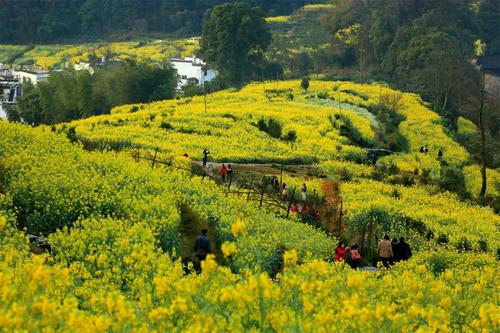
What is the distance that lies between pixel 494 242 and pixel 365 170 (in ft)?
48.5

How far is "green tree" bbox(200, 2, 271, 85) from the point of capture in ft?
297

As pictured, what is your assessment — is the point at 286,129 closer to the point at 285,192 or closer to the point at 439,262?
the point at 285,192

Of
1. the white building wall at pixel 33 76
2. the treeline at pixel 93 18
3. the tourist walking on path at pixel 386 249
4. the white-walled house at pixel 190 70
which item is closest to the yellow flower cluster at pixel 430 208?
the tourist walking on path at pixel 386 249

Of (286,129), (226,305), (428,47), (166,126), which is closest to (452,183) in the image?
(286,129)

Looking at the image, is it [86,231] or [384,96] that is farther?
[384,96]

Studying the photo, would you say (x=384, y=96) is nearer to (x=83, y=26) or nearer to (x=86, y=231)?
(x=86, y=231)

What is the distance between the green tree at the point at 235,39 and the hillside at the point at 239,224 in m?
28.0

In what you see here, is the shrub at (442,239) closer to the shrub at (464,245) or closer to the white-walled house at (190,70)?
the shrub at (464,245)

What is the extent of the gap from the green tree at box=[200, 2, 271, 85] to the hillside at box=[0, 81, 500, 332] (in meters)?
28.0

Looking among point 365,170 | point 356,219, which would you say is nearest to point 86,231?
point 356,219

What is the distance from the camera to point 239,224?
9.24 metres

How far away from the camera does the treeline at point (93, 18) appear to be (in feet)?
441

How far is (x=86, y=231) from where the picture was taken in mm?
17797

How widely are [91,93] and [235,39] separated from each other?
24765 millimetres
